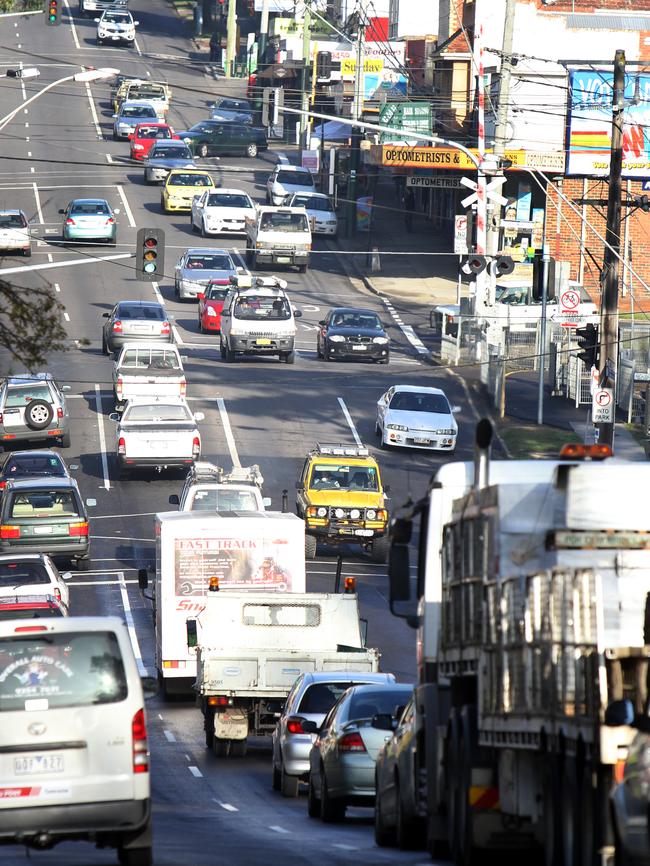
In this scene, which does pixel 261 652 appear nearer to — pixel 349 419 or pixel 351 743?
pixel 351 743

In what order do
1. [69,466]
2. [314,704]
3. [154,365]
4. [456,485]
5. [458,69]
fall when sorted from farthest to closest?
[458,69] < [154,365] < [69,466] < [314,704] < [456,485]

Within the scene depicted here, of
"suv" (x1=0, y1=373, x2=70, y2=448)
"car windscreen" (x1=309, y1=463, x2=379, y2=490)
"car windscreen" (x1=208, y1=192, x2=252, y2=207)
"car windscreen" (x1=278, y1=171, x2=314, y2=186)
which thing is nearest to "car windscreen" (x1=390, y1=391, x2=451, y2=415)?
"car windscreen" (x1=309, y1=463, x2=379, y2=490)

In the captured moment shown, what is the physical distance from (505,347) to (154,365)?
8.99m

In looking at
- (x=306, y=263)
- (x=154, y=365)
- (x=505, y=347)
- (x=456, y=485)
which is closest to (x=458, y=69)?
(x=306, y=263)

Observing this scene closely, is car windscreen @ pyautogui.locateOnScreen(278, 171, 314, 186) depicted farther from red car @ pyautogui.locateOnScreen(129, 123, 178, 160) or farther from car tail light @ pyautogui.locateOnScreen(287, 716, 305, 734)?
car tail light @ pyautogui.locateOnScreen(287, 716, 305, 734)

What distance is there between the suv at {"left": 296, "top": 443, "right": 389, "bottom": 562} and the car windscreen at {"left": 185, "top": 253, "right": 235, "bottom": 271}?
1863 centimetres

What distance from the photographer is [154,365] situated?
4344 cm

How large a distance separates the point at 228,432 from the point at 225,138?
126ft

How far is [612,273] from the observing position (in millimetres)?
30719

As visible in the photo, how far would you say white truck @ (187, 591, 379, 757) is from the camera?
907 inches

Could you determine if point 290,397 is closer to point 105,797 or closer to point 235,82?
point 105,797

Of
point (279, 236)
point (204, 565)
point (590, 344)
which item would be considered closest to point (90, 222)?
point (279, 236)

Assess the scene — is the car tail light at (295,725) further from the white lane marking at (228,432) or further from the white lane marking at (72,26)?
the white lane marking at (72,26)

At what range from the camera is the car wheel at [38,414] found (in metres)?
40.7
